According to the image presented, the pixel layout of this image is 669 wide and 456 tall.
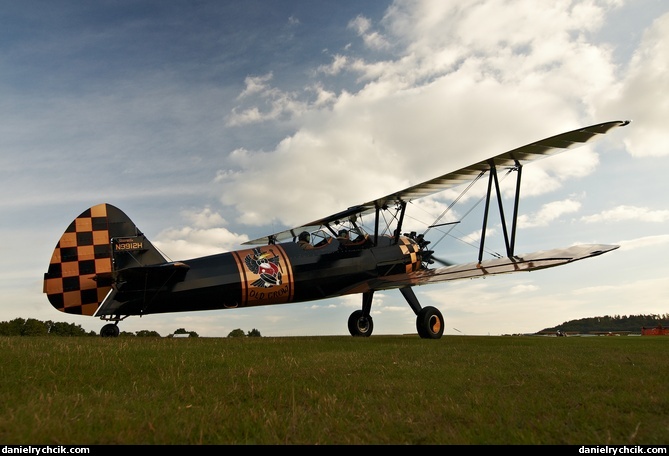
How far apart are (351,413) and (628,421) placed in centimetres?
236

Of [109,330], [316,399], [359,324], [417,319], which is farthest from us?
[359,324]

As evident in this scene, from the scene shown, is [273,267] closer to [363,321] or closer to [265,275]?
[265,275]

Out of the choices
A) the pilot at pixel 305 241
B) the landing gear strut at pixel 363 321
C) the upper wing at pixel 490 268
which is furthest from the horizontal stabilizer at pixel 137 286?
the landing gear strut at pixel 363 321

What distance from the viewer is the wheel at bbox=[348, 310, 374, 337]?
1608 cm

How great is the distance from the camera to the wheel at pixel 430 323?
1351 centimetres

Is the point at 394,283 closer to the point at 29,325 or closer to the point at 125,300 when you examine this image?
the point at 125,300

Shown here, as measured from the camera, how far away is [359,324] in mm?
16125

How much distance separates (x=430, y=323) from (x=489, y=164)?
208 inches

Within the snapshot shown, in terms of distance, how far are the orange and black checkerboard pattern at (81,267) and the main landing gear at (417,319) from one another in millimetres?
8096

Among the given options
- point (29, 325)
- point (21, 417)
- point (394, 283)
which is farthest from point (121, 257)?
point (29, 325)

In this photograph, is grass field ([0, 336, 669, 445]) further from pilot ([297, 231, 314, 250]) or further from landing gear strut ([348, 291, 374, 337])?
landing gear strut ([348, 291, 374, 337])

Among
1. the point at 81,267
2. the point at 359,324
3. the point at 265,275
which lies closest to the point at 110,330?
the point at 81,267

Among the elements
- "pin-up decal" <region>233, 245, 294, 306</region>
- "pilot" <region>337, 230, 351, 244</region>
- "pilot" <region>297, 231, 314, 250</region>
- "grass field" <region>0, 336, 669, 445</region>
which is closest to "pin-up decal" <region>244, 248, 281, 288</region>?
"pin-up decal" <region>233, 245, 294, 306</region>

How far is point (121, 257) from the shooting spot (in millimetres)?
12820
